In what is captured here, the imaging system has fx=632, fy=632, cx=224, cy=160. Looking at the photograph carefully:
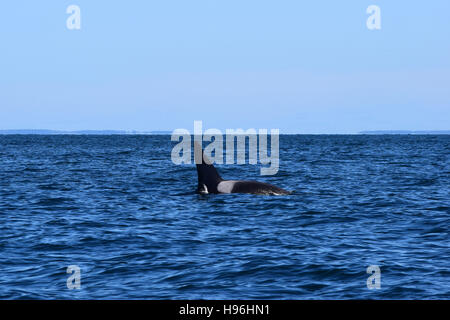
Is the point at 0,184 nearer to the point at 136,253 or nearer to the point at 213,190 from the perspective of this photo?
the point at 213,190

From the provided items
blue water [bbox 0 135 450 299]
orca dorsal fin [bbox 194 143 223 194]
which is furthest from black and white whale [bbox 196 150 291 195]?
blue water [bbox 0 135 450 299]

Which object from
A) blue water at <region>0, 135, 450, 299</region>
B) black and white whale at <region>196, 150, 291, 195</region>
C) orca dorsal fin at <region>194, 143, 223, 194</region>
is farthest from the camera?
black and white whale at <region>196, 150, 291, 195</region>

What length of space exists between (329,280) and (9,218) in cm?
1216

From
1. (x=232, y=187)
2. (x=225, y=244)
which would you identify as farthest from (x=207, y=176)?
(x=225, y=244)

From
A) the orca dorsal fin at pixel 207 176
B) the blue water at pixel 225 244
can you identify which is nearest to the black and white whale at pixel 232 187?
the orca dorsal fin at pixel 207 176

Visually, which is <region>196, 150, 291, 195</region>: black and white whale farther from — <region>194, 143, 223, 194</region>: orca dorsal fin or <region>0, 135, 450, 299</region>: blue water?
<region>0, 135, 450, 299</region>: blue water

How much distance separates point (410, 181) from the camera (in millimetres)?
35281

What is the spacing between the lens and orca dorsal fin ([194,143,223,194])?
24.8 m

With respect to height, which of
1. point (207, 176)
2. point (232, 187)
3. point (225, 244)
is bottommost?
point (225, 244)

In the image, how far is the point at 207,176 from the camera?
25.5m

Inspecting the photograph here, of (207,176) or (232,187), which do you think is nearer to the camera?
(207,176)

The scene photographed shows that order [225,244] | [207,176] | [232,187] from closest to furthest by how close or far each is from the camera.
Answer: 1. [225,244]
2. [207,176]
3. [232,187]

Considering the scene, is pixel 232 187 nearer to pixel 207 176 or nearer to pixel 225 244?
pixel 207 176
